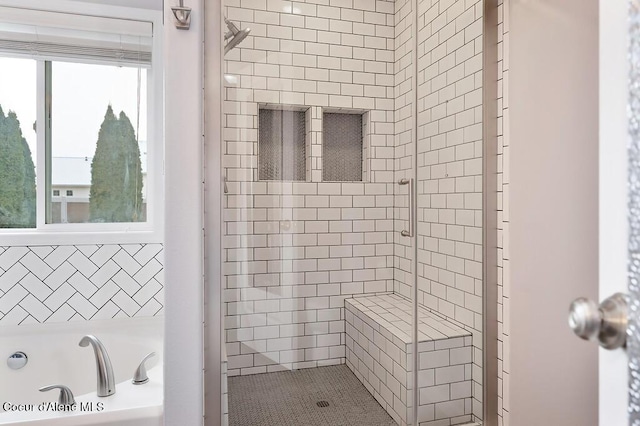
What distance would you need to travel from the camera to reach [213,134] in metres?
1.33

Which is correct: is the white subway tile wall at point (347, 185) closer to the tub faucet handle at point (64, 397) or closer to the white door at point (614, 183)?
the tub faucet handle at point (64, 397)

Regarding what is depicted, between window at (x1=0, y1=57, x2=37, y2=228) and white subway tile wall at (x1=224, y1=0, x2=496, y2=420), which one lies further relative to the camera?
window at (x1=0, y1=57, x2=37, y2=228)

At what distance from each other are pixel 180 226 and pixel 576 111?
1.39 metres

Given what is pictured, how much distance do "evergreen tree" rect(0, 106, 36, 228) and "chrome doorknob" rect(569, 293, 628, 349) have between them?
2.51 m

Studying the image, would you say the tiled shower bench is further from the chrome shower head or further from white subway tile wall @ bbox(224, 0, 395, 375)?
the chrome shower head

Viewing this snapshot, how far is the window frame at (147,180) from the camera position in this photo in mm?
2035

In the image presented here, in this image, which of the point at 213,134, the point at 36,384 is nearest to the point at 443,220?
the point at 213,134

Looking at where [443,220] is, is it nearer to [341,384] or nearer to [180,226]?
[341,384]

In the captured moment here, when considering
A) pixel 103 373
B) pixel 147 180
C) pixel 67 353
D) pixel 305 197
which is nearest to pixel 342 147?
pixel 305 197

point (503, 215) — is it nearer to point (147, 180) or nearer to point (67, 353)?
point (147, 180)

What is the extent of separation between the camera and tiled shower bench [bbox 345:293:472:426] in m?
1.85

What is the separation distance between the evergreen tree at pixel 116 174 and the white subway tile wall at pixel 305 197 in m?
0.80

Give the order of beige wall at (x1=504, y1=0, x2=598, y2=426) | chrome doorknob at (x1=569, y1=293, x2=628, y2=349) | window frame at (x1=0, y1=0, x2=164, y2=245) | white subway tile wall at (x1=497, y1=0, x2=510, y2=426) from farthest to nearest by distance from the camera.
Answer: window frame at (x1=0, y1=0, x2=164, y2=245)
white subway tile wall at (x1=497, y1=0, x2=510, y2=426)
beige wall at (x1=504, y1=0, x2=598, y2=426)
chrome doorknob at (x1=569, y1=293, x2=628, y2=349)

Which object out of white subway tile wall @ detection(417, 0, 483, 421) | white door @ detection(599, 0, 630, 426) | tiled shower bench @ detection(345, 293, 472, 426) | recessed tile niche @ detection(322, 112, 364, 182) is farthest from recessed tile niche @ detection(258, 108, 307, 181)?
white door @ detection(599, 0, 630, 426)
